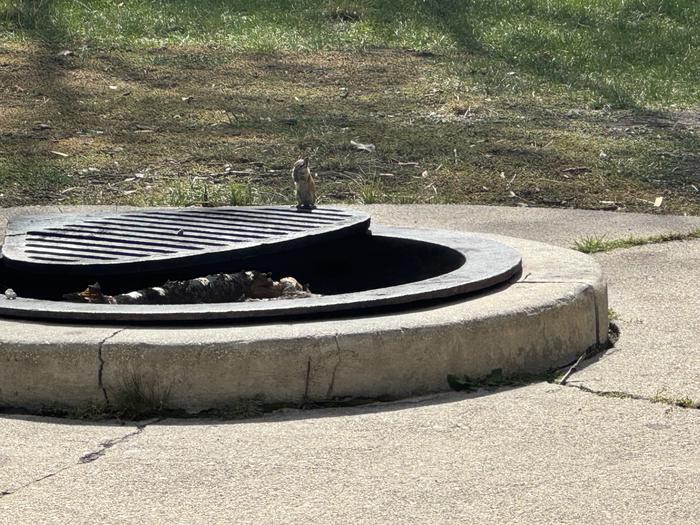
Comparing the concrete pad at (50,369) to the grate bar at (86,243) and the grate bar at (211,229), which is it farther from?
the grate bar at (211,229)

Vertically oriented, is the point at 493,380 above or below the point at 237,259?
below

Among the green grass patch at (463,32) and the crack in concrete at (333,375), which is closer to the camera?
the crack in concrete at (333,375)

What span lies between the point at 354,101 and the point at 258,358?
7.10 metres

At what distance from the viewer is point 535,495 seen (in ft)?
10.3

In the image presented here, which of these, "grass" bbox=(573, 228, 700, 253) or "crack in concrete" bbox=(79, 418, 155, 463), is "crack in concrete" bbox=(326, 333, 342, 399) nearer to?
"crack in concrete" bbox=(79, 418, 155, 463)

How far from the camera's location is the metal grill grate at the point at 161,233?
4.68 meters

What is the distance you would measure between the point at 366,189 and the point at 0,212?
2151 millimetres

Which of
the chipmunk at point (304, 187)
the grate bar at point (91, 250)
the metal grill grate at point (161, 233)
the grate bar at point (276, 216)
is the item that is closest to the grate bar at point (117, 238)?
the metal grill grate at point (161, 233)

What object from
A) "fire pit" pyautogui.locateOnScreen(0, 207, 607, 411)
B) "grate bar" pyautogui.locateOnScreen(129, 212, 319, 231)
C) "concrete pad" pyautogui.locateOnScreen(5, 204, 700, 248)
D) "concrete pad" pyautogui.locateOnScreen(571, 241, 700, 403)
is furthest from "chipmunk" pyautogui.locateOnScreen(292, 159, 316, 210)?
"concrete pad" pyautogui.locateOnScreen(571, 241, 700, 403)

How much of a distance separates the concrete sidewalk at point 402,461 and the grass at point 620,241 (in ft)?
6.62

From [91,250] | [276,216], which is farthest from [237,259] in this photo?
[276,216]

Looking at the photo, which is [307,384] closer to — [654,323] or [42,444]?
[42,444]

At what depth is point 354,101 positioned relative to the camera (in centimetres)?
1074

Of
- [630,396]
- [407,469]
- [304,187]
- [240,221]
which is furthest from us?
[304,187]
